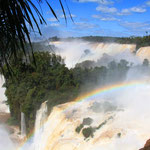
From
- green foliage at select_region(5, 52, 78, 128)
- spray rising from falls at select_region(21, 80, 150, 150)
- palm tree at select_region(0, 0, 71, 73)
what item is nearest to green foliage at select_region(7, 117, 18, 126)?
green foliage at select_region(5, 52, 78, 128)

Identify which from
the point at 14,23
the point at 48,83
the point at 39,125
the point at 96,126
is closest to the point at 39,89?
the point at 48,83

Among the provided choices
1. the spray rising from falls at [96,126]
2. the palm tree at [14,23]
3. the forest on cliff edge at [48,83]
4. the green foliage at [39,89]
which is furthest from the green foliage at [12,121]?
the palm tree at [14,23]

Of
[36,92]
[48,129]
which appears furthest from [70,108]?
[36,92]

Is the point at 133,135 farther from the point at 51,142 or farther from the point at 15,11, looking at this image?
the point at 15,11

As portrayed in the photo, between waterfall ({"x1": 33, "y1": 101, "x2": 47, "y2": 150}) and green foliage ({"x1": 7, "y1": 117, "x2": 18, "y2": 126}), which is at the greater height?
waterfall ({"x1": 33, "y1": 101, "x2": 47, "y2": 150})

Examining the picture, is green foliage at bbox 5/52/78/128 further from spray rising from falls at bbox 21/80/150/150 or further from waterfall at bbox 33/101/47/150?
spray rising from falls at bbox 21/80/150/150

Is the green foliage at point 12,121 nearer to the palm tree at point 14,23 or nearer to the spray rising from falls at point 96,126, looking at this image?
the spray rising from falls at point 96,126

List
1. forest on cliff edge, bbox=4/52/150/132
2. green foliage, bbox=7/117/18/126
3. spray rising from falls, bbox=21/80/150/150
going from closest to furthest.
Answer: spray rising from falls, bbox=21/80/150/150
forest on cliff edge, bbox=4/52/150/132
green foliage, bbox=7/117/18/126

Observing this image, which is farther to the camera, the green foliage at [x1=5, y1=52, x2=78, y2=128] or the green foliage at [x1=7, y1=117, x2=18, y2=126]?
the green foliage at [x1=7, y1=117, x2=18, y2=126]
